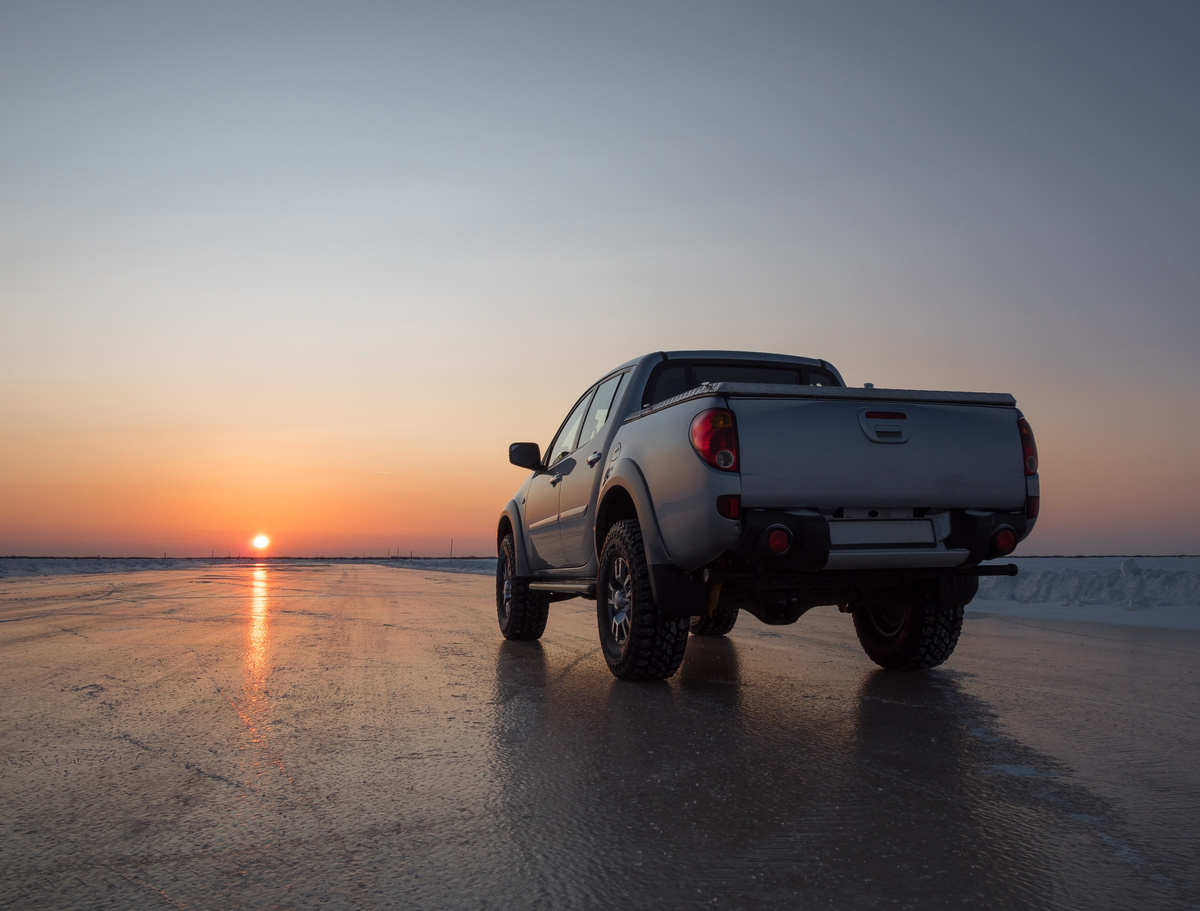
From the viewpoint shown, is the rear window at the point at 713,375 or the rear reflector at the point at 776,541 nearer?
the rear reflector at the point at 776,541

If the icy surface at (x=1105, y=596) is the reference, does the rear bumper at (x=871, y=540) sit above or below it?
above

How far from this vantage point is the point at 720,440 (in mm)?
5207

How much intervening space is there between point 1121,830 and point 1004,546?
2729 mm

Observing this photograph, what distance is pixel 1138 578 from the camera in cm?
1419

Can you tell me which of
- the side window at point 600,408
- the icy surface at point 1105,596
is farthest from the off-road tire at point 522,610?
the icy surface at point 1105,596

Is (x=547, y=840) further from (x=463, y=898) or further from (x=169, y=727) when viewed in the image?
(x=169, y=727)

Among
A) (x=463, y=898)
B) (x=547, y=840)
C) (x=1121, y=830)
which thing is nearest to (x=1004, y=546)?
(x=1121, y=830)

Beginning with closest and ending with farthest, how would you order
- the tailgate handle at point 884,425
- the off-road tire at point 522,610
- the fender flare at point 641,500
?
the tailgate handle at point 884,425 < the fender flare at point 641,500 < the off-road tire at point 522,610

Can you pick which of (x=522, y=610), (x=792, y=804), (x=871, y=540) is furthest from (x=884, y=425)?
(x=522, y=610)

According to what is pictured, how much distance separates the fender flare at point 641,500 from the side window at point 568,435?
1.81m

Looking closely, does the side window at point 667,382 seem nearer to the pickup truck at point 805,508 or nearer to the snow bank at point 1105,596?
the pickup truck at point 805,508

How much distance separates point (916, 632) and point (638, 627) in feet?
6.87

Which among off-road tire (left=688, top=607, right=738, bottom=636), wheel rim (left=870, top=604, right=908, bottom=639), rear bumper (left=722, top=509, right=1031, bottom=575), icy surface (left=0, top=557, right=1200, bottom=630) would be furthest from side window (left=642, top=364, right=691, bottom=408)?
icy surface (left=0, top=557, right=1200, bottom=630)

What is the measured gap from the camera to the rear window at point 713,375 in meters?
7.32
